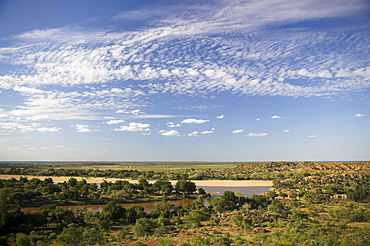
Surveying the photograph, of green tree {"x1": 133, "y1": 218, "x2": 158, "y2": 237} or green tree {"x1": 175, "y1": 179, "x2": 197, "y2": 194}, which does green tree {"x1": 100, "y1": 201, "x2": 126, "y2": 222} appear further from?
green tree {"x1": 175, "y1": 179, "x2": 197, "y2": 194}

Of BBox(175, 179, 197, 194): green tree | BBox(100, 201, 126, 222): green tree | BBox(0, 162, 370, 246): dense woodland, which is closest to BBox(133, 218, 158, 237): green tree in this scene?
BBox(0, 162, 370, 246): dense woodland

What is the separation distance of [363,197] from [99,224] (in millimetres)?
55579

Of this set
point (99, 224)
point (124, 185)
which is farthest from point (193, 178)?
point (99, 224)

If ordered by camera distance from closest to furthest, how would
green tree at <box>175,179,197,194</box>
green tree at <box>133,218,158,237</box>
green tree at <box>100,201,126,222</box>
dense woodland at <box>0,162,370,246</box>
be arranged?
dense woodland at <box>0,162,370,246</box>
green tree at <box>133,218,158,237</box>
green tree at <box>100,201,126,222</box>
green tree at <box>175,179,197,194</box>

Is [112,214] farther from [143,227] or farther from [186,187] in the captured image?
[186,187]

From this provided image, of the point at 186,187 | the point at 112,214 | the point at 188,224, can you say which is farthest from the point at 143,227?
the point at 186,187

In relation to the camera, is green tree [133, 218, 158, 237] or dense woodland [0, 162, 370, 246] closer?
dense woodland [0, 162, 370, 246]

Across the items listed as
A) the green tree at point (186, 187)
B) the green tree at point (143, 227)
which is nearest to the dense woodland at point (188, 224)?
the green tree at point (143, 227)

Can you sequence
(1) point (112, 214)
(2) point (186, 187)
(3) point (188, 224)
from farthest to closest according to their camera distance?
(2) point (186, 187) → (1) point (112, 214) → (3) point (188, 224)

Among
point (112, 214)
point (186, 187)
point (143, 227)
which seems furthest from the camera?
point (186, 187)

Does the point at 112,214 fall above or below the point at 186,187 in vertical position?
above

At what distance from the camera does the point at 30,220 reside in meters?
32.0

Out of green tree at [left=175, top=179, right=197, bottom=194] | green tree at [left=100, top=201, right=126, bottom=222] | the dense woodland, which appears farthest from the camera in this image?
green tree at [left=175, top=179, right=197, bottom=194]

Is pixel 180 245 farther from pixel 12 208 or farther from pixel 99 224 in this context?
pixel 12 208
